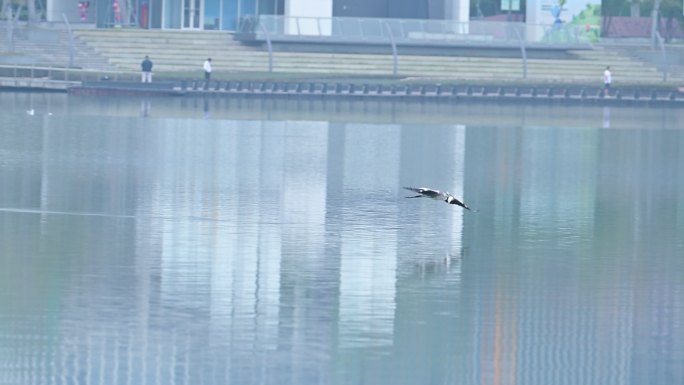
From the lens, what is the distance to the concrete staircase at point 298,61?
61844 mm

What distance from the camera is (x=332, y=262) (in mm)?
19859

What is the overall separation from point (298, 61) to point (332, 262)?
43.6 m

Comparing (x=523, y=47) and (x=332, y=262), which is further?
(x=523, y=47)

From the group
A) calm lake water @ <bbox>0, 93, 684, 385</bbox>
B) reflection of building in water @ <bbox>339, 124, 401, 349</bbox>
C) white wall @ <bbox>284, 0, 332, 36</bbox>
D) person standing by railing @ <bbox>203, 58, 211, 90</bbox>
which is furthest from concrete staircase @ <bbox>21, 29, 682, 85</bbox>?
reflection of building in water @ <bbox>339, 124, 401, 349</bbox>

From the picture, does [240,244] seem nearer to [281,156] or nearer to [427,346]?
[427,346]

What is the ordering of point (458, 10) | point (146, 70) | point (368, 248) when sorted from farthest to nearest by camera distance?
point (458, 10) < point (146, 70) < point (368, 248)

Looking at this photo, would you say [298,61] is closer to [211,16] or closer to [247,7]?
[211,16]

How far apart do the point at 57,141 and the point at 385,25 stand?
101 feet

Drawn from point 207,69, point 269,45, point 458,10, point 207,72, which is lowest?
point 207,72

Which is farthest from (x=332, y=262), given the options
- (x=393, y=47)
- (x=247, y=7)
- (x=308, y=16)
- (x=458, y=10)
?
(x=458, y=10)

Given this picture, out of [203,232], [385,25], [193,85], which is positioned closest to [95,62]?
[193,85]

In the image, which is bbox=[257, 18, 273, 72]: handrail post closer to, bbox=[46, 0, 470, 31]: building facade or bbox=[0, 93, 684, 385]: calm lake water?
bbox=[46, 0, 470, 31]: building facade

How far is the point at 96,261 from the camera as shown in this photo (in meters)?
19.3

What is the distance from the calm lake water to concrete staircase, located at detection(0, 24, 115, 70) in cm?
2125
